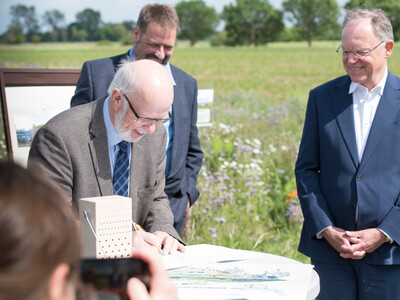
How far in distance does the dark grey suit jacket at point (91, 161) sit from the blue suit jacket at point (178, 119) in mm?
809

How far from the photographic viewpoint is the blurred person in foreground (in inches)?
27.7

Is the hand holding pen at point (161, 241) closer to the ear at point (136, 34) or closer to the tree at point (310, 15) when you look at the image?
the ear at point (136, 34)

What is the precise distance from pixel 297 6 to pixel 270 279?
880 inches

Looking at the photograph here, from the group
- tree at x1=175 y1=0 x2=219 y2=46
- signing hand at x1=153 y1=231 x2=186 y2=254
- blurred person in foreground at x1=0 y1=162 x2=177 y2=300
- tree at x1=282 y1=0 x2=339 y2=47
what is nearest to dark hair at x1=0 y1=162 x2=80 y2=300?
blurred person in foreground at x1=0 y1=162 x2=177 y2=300

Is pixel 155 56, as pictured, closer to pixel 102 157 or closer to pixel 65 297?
pixel 102 157

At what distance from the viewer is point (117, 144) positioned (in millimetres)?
2467

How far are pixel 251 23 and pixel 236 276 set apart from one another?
30233 millimetres

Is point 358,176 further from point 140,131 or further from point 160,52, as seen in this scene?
Result: point 160,52

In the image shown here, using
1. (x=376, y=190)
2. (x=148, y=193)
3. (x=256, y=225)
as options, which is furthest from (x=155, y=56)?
(x=256, y=225)

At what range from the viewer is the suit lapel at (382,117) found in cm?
270

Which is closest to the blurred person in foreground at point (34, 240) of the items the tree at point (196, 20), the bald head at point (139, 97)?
the bald head at point (139, 97)

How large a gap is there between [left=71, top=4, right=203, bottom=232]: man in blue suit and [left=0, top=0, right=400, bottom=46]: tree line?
8.03 m

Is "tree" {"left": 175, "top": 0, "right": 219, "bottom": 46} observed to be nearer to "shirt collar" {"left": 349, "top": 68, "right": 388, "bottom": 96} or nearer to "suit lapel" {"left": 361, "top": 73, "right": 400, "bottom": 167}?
"shirt collar" {"left": 349, "top": 68, "right": 388, "bottom": 96}

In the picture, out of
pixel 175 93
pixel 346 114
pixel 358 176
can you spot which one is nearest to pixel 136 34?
pixel 175 93
